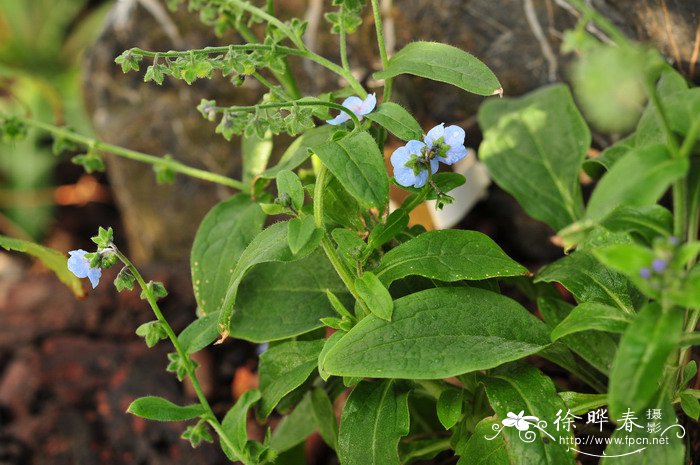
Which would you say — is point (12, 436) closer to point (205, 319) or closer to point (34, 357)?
point (34, 357)

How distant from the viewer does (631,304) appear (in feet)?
4.11

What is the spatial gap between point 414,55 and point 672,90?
0.47m

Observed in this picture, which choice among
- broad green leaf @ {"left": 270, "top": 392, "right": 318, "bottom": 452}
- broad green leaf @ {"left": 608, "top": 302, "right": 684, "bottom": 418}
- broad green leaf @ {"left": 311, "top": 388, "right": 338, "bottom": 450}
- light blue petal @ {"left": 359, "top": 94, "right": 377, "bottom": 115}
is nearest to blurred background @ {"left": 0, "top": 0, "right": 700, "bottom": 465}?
broad green leaf @ {"left": 270, "top": 392, "right": 318, "bottom": 452}

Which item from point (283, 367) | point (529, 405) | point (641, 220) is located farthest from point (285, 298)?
point (641, 220)

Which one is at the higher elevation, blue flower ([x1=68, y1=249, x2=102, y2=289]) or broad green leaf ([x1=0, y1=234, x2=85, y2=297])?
blue flower ([x1=68, y1=249, x2=102, y2=289])

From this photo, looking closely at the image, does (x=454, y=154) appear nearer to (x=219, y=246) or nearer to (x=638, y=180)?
(x=638, y=180)

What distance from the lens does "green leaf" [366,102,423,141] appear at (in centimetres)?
114

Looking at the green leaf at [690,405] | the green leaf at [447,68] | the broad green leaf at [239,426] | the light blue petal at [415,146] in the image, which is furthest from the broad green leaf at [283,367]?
the green leaf at [690,405]

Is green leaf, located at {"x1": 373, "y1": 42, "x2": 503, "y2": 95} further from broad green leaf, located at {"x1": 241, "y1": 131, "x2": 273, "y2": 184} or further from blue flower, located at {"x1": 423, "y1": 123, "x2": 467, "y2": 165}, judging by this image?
broad green leaf, located at {"x1": 241, "y1": 131, "x2": 273, "y2": 184}

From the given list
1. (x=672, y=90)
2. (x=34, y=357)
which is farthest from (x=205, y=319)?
(x=34, y=357)

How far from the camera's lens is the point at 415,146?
1.13m

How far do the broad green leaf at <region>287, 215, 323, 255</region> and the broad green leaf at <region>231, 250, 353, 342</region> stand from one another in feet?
0.84

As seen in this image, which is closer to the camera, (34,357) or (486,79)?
(486,79)

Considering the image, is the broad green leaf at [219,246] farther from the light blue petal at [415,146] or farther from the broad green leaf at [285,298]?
the light blue petal at [415,146]
